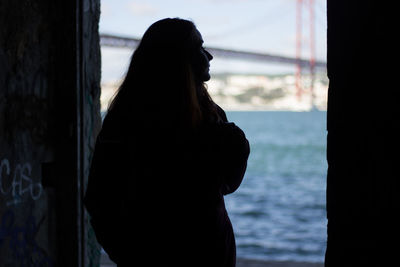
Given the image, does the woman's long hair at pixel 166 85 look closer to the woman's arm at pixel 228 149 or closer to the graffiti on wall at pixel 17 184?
the woman's arm at pixel 228 149

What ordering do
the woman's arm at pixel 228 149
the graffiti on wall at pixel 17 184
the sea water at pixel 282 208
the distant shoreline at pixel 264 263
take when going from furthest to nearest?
the sea water at pixel 282 208, the distant shoreline at pixel 264 263, the graffiti on wall at pixel 17 184, the woman's arm at pixel 228 149

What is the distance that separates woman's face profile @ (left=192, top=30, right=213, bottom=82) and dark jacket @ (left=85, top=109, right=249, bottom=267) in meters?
0.10

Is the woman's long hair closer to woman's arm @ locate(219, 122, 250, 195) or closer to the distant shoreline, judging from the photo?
woman's arm @ locate(219, 122, 250, 195)

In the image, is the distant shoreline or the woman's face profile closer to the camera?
the woman's face profile

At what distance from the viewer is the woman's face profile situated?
3.76 ft

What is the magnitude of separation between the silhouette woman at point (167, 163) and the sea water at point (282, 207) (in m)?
3.95

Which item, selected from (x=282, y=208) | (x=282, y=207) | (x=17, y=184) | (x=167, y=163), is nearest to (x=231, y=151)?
(x=167, y=163)

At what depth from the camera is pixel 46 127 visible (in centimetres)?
178

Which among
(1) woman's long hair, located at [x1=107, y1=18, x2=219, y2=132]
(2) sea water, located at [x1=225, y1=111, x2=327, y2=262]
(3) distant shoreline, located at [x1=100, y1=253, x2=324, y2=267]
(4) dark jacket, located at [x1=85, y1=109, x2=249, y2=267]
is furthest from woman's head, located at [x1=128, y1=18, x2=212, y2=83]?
(2) sea water, located at [x1=225, y1=111, x2=327, y2=262]

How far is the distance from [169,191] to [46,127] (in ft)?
2.64
